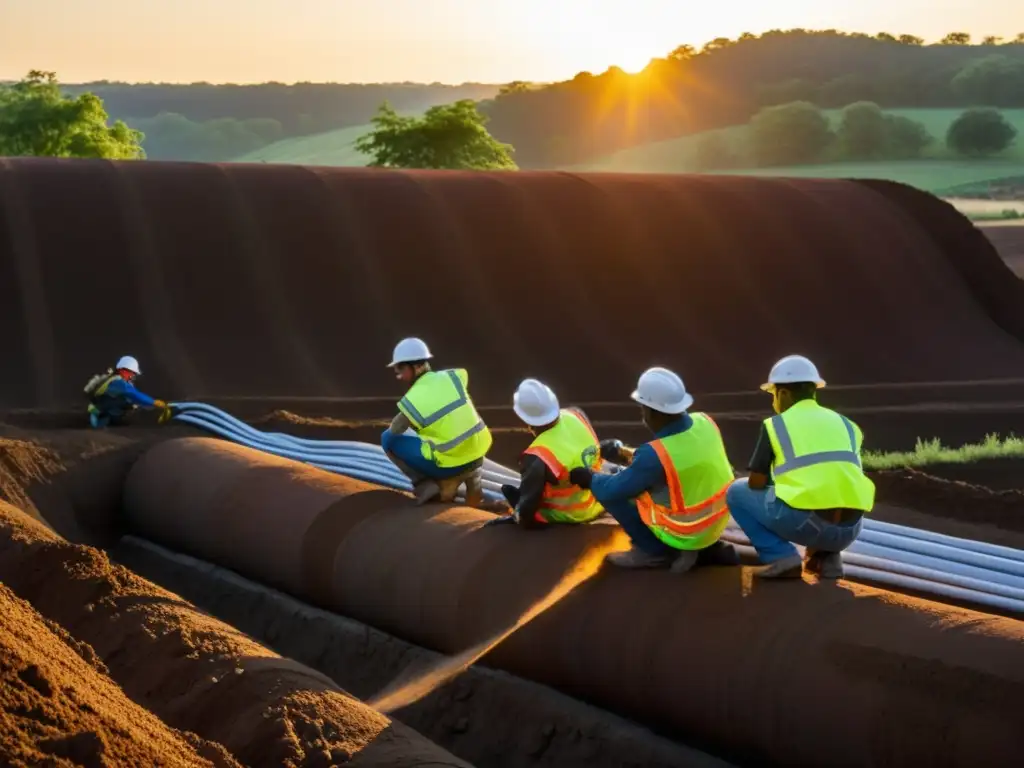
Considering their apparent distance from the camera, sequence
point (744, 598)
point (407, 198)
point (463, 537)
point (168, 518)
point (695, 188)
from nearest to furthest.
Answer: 1. point (744, 598)
2. point (463, 537)
3. point (168, 518)
4. point (407, 198)
5. point (695, 188)

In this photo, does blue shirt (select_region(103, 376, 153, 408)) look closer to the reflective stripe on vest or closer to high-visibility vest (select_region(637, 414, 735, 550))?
high-visibility vest (select_region(637, 414, 735, 550))

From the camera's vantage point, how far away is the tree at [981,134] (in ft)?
319

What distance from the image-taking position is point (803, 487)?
24.0 feet

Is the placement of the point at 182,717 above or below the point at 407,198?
below

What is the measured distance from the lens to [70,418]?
18.0 m

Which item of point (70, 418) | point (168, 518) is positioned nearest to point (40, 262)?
point (70, 418)

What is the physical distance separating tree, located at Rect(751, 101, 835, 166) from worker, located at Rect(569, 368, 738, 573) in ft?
326

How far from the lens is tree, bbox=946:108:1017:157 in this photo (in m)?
97.2

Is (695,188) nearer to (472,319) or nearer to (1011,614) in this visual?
(472,319)

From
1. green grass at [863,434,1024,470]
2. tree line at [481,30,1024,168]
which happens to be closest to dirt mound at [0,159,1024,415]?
green grass at [863,434,1024,470]

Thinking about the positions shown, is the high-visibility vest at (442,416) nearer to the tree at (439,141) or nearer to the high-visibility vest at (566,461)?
the high-visibility vest at (566,461)

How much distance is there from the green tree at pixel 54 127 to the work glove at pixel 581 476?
1867 inches

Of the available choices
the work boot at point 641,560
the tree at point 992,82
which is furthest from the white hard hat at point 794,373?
the tree at point 992,82

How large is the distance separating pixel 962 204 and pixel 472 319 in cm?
6314
